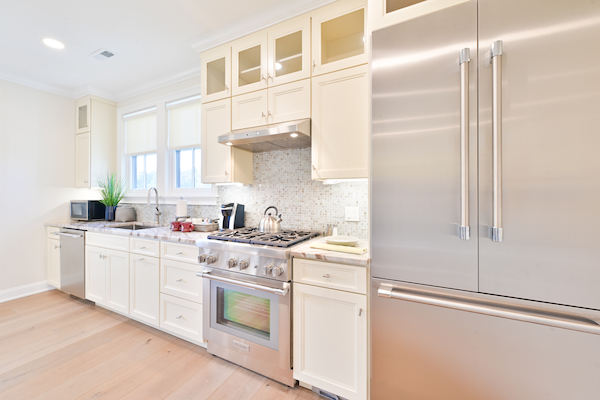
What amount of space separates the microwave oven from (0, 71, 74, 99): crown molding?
1.55m

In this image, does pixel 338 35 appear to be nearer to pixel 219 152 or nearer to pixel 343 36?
pixel 343 36

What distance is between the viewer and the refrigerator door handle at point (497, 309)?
3.10ft

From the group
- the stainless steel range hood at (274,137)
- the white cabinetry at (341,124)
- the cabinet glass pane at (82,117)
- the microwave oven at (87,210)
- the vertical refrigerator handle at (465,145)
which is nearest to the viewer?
the vertical refrigerator handle at (465,145)

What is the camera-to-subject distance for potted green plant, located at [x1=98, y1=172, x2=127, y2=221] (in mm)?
3498

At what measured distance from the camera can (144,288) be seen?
2.36 metres

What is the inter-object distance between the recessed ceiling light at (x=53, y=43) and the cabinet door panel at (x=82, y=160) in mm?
1279

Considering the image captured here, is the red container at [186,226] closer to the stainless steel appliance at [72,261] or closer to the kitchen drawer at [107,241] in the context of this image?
the kitchen drawer at [107,241]

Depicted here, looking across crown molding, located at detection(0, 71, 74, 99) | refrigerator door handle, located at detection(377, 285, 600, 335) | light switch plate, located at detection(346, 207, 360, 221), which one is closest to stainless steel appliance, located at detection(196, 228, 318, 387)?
light switch plate, located at detection(346, 207, 360, 221)

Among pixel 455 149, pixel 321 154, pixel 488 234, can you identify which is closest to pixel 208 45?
pixel 321 154

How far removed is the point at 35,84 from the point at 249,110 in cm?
333

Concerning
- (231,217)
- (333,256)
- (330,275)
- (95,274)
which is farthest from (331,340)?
(95,274)

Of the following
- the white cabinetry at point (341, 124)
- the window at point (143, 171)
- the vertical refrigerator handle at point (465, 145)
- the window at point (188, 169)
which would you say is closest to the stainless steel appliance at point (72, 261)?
the window at point (143, 171)

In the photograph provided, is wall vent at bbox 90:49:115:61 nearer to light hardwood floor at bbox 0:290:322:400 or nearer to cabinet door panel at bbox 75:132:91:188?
cabinet door panel at bbox 75:132:91:188

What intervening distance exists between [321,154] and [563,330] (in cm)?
151
